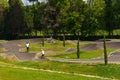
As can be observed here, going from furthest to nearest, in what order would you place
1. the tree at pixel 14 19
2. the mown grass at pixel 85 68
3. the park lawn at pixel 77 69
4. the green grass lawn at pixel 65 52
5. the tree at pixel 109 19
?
the tree at pixel 14 19, the tree at pixel 109 19, the green grass lawn at pixel 65 52, the mown grass at pixel 85 68, the park lawn at pixel 77 69

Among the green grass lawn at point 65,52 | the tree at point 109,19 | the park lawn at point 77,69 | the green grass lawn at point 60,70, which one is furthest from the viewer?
the tree at point 109,19

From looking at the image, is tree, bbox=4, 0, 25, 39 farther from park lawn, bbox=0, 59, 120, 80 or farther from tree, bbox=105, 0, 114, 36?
park lawn, bbox=0, 59, 120, 80

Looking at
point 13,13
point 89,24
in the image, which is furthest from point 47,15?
point 13,13

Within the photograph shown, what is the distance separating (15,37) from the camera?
124438 mm

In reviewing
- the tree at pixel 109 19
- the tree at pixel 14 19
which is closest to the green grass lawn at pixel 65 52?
the tree at pixel 109 19

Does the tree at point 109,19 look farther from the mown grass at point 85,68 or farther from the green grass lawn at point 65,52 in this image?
the mown grass at point 85,68

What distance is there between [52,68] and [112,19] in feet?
225

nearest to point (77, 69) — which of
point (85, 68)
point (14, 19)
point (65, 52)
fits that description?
point (85, 68)

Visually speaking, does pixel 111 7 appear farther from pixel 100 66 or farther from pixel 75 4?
pixel 100 66

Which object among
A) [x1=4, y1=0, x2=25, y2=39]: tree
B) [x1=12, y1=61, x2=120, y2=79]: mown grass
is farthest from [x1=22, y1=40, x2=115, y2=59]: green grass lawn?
[x1=4, y1=0, x2=25, y2=39]: tree

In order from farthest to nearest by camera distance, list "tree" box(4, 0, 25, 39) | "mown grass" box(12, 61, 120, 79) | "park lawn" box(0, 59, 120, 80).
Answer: "tree" box(4, 0, 25, 39), "mown grass" box(12, 61, 120, 79), "park lawn" box(0, 59, 120, 80)

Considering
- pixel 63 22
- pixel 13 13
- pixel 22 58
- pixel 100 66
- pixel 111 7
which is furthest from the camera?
pixel 13 13

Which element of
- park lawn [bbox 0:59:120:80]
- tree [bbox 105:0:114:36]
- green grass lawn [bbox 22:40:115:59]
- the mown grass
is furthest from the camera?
tree [bbox 105:0:114:36]

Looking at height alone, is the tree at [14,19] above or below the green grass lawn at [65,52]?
above
